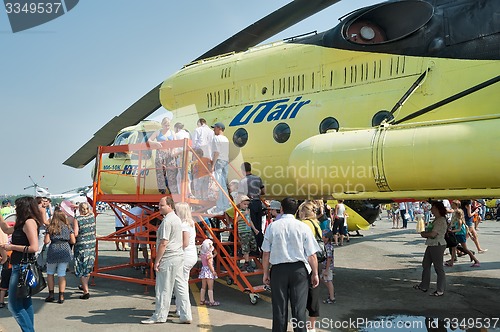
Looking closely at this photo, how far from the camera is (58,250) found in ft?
24.9

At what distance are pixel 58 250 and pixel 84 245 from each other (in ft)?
1.54

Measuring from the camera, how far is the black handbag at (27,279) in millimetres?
4945

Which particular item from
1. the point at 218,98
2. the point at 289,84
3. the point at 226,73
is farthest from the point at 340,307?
the point at 226,73

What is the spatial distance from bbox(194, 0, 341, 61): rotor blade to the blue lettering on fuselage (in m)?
3.46

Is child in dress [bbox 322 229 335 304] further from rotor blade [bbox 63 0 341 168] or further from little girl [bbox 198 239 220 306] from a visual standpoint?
rotor blade [bbox 63 0 341 168]

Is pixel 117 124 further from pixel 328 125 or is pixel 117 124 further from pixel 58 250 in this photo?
pixel 328 125

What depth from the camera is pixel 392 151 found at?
629 cm

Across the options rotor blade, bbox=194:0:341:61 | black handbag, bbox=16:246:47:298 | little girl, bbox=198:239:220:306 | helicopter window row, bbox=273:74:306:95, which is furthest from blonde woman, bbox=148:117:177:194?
rotor blade, bbox=194:0:341:61

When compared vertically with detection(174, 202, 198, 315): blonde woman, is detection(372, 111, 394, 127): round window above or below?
above

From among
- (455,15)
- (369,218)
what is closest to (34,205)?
(455,15)

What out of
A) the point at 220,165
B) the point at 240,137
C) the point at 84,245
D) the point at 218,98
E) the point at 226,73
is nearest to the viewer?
the point at 84,245

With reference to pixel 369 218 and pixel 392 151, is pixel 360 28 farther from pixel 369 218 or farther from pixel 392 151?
pixel 369 218

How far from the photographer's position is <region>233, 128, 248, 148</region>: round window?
31.4 ft

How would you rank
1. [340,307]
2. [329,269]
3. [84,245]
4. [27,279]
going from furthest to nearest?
1. [84,245]
2. [329,269]
3. [340,307]
4. [27,279]
